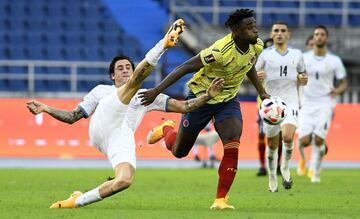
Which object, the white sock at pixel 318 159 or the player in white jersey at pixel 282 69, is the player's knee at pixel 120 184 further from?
the white sock at pixel 318 159

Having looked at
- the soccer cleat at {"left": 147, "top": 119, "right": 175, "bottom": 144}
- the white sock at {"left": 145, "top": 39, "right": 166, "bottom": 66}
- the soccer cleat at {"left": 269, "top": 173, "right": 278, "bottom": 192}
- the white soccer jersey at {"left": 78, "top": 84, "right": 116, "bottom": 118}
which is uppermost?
the white sock at {"left": 145, "top": 39, "right": 166, "bottom": 66}

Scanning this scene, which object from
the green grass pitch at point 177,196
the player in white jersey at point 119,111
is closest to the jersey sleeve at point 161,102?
the player in white jersey at point 119,111

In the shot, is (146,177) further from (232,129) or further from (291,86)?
(232,129)

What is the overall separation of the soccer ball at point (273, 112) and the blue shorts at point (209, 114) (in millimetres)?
474

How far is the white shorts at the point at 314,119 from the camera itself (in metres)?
18.1

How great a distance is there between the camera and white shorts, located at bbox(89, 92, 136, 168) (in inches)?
412

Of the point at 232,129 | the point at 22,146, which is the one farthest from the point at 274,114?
the point at 22,146

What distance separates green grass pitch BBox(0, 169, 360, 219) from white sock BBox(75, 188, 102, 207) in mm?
93

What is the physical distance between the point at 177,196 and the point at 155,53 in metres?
3.77

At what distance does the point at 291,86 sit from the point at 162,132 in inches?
116

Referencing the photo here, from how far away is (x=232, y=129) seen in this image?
445 inches

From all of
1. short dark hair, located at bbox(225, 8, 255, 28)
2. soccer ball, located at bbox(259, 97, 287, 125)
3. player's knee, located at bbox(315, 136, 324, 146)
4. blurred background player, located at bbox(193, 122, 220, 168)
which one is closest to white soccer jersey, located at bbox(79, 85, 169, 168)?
short dark hair, located at bbox(225, 8, 255, 28)

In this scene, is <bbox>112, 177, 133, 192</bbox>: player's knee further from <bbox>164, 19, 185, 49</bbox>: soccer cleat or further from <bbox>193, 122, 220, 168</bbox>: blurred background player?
<bbox>193, 122, 220, 168</bbox>: blurred background player

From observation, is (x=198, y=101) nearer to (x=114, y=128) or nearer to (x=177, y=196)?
(x=114, y=128)
